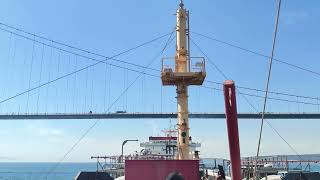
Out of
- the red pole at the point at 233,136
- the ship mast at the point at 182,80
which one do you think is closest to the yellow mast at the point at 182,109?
the ship mast at the point at 182,80

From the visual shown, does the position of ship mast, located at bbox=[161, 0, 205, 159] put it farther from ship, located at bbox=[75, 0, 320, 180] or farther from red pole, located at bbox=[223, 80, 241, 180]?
red pole, located at bbox=[223, 80, 241, 180]

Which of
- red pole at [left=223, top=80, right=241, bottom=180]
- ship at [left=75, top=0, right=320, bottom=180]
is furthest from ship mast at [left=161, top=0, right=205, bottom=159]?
red pole at [left=223, top=80, right=241, bottom=180]

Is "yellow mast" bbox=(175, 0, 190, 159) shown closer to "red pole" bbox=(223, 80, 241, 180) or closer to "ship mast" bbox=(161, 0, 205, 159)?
"ship mast" bbox=(161, 0, 205, 159)

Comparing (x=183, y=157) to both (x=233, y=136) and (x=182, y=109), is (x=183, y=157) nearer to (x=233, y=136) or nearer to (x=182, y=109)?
(x=182, y=109)

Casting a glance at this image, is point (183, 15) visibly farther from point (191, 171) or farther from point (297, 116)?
point (297, 116)

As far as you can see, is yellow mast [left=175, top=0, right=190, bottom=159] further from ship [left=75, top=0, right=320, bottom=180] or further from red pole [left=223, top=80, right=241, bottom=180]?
red pole [left=223, top=80, right=241, bottom=180]

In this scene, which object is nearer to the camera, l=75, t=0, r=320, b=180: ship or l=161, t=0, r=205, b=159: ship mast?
l=75, t=0, r=320, b=180: ship

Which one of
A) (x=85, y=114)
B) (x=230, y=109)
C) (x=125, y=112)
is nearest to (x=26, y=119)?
(x=85, y=114)

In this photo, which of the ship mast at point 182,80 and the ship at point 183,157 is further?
the ship mast at point 182,80

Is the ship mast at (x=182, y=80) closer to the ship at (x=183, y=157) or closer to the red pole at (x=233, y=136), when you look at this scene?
the ship at (x=183, y=157)

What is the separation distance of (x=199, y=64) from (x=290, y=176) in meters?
6.06

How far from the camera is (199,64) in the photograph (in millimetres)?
22672

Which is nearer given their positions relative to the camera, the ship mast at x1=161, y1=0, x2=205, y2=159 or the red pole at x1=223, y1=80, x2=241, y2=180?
the red pole at x1=223, y1=80, x2=241, y2=180

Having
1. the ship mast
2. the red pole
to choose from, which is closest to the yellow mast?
the ship mast
